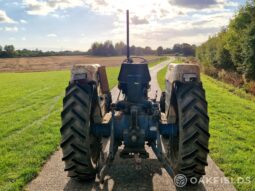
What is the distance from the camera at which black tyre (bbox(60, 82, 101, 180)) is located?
4.70 metres

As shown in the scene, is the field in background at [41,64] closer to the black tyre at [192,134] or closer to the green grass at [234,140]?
the green grass at [234,140]

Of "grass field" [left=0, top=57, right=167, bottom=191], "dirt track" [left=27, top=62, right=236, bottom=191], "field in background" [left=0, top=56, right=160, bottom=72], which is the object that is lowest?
"field in background" [left=0, top=56, right=160, bottom=72]

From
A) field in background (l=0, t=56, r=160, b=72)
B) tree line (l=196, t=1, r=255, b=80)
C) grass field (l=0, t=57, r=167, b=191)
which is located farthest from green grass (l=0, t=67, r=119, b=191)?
field in background (l=0, t=56, r=160, b=72)

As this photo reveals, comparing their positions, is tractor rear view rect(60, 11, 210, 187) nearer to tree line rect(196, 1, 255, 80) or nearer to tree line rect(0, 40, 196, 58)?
tree line rect(196, 1, 255, 80)

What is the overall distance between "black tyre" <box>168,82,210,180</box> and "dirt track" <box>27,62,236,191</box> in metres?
0.48

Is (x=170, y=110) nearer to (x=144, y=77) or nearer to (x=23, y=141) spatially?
(x=144, y=77)

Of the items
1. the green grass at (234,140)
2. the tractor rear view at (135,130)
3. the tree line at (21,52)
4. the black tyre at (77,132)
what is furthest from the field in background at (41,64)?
Result: the black tyre at (77,132)

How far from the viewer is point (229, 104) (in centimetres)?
1427

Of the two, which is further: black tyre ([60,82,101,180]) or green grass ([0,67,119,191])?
green grass ([0,67,119,191])

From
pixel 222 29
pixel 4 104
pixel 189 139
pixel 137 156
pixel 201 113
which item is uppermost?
pixel 222 29

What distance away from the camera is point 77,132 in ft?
15.4

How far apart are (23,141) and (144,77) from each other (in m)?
3.92

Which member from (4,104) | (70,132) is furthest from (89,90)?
(4,104)

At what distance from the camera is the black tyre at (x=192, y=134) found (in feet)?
15.0
